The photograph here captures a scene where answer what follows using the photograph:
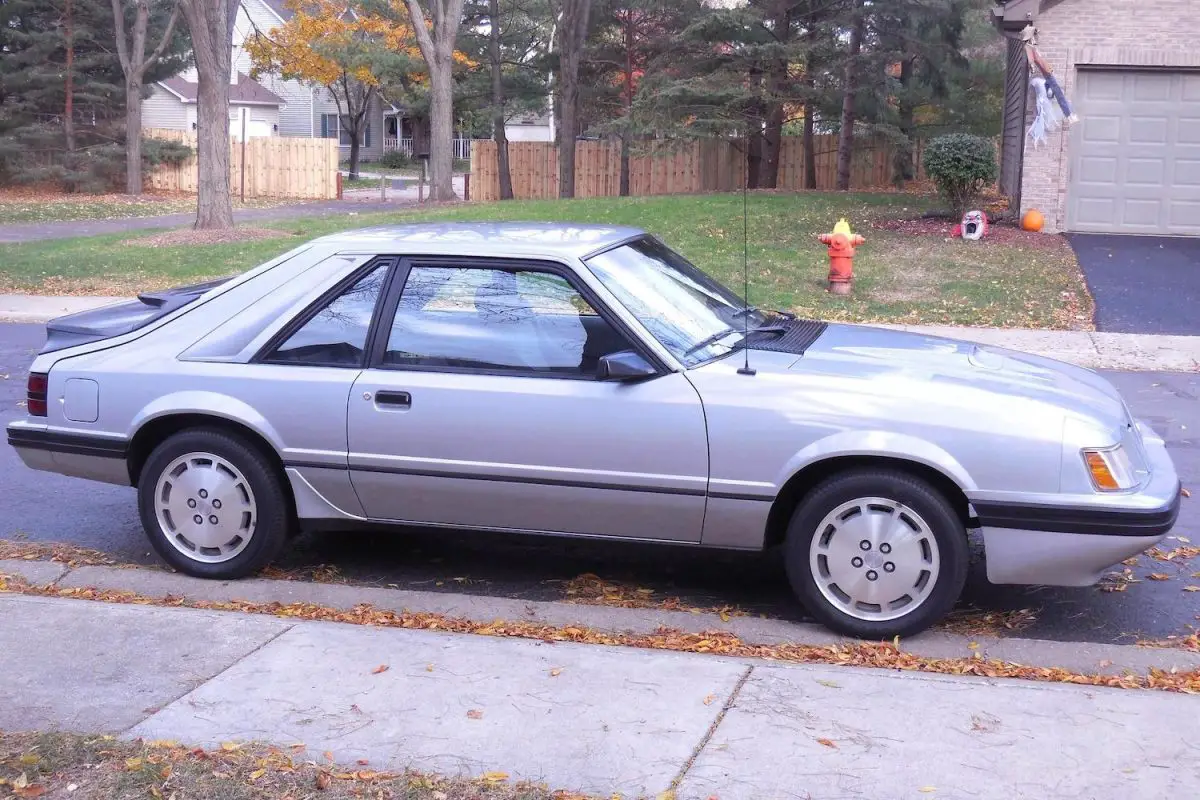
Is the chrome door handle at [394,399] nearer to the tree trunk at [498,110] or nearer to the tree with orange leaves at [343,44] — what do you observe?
A: the tree trunk at [498,110]

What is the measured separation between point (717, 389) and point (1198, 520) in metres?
3.29

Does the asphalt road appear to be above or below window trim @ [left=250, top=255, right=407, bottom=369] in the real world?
below

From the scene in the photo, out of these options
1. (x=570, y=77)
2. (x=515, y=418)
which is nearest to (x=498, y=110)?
(x=570, y=77)

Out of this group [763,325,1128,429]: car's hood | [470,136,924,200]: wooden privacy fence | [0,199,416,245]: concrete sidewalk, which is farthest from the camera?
[470,136,924,200]: wooden privacy fence

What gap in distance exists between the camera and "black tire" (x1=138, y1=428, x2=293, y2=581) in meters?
5.55

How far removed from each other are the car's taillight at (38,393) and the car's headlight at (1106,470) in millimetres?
4501

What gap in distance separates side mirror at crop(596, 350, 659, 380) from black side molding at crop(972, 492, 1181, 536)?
4.55ft

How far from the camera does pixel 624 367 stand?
5.05m

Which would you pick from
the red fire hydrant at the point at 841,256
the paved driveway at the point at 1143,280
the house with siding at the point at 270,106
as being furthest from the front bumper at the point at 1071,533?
the house with siding at the point at 270,106

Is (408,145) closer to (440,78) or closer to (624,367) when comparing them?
(440,78)

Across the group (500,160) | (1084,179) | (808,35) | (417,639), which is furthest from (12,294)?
(500,160)

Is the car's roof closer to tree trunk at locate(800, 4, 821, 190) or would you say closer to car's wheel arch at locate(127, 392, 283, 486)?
car's wheel arch at locate(127, 392, 283, 486)

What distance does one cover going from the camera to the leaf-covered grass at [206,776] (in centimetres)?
357

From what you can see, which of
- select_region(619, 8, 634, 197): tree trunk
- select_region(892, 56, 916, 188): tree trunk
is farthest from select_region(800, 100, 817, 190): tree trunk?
select_region(619, 8, 634, 197): tree trunk
